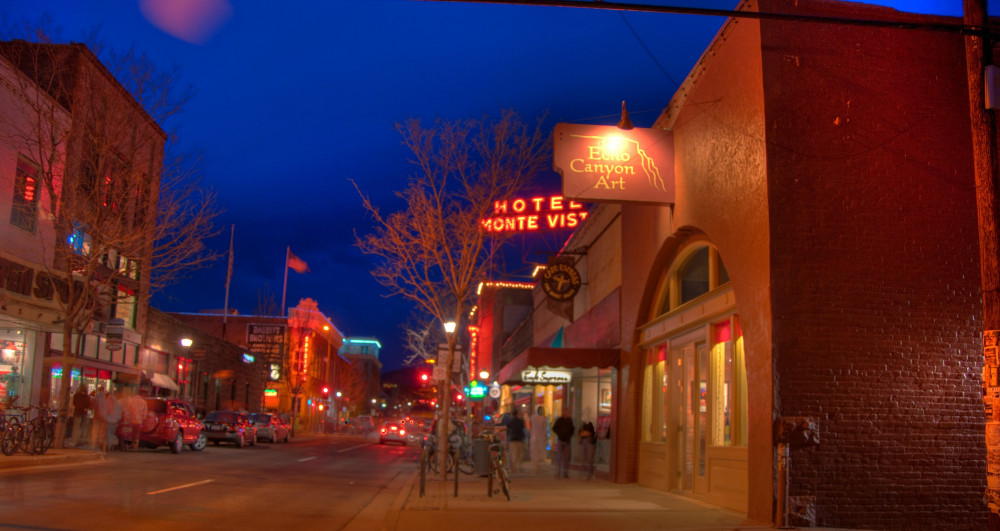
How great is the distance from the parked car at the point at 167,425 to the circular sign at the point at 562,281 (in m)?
12.5

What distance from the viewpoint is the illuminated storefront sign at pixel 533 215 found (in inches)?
815

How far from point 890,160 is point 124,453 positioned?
21.9 metres

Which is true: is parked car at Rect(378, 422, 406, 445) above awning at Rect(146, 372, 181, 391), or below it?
below

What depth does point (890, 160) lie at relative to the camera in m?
11.3

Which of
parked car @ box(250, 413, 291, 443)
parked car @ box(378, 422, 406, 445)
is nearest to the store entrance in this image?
parked car @ box(250, 413, 291, 443)

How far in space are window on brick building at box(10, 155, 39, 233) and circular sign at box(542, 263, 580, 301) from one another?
14.8 meters

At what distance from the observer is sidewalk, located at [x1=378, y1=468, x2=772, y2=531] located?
10859mm

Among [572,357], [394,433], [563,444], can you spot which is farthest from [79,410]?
[394,433]

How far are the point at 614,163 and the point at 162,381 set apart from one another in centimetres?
2725

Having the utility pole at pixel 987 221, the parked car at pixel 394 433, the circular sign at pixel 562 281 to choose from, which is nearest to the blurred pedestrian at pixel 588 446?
the circular sign at pixel 562 281

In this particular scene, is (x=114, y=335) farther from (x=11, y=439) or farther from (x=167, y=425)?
(x=11, y=439)

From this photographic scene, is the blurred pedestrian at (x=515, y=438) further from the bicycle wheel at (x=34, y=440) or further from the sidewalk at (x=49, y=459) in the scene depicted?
the bicycle wheel at (x=34, y=440)

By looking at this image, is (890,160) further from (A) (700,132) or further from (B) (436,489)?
(B) (436,489)

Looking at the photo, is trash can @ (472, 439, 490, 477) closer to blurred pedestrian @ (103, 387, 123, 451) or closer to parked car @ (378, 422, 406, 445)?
blurred pedestrian @ (103, 387, 123, 451)
